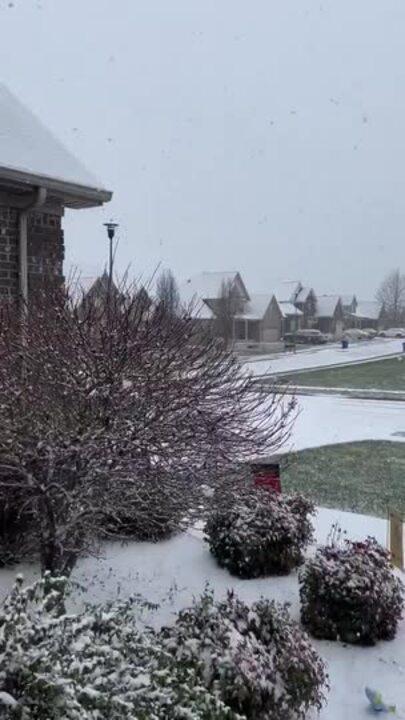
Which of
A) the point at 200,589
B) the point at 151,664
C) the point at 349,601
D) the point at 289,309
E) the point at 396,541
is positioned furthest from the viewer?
the point at 289,309

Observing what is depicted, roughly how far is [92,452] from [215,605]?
4.21 feet

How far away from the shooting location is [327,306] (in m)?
74.9

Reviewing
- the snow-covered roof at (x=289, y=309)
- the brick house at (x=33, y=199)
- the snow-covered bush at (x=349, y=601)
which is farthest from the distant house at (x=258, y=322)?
the snow-covered bush at (x=349, y=601)

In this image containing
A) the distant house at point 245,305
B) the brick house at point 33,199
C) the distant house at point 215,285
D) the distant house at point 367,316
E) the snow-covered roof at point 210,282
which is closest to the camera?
the brick house at point 33,199

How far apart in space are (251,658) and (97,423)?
184 cm

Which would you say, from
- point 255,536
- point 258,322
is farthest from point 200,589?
point 258,322

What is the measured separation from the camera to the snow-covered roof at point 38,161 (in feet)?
20.2

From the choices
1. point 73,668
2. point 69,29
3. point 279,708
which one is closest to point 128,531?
point 279,708

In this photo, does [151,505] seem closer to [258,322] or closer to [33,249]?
[33,249]

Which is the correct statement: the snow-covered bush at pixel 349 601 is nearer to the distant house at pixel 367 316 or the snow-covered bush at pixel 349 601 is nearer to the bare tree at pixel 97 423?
the bare tree at pixel 97 423

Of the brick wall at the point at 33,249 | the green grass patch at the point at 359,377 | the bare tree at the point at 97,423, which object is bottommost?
the green grass patch at the point at 359,377

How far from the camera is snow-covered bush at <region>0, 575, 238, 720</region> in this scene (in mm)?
2512

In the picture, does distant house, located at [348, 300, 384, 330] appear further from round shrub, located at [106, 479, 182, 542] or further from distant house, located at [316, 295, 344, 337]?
round shrub, located at [106, 479, 182, 542]

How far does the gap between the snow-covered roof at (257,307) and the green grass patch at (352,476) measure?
41.5m
